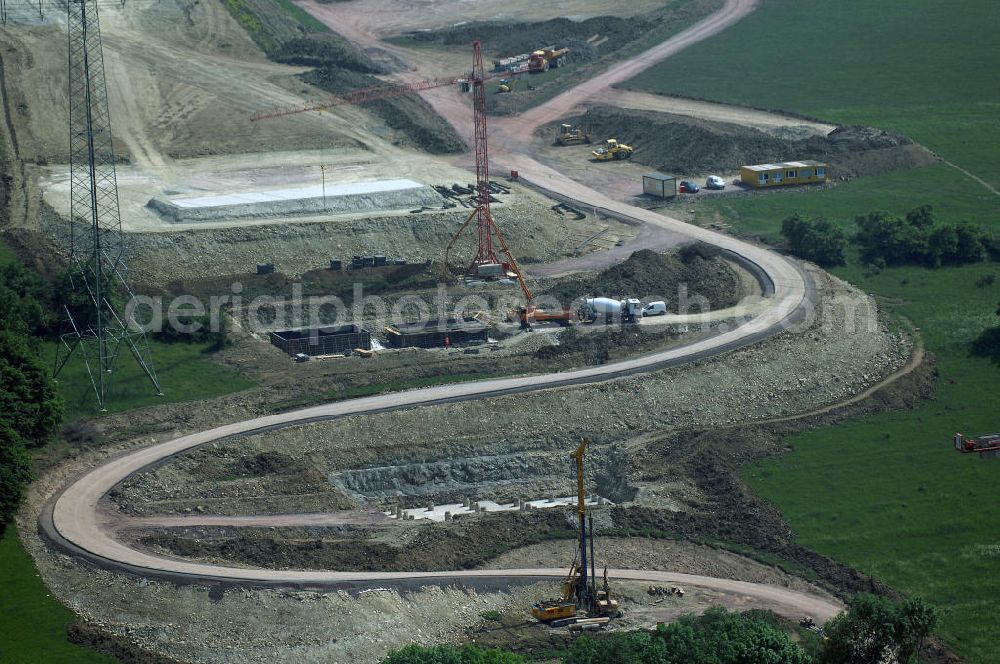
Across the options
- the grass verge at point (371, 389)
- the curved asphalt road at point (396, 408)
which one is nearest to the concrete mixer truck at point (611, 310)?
the curved asphalt road at point (396, 408)

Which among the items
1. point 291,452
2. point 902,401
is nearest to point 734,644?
point 291,452

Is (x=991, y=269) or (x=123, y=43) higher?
(x=123, y=43)

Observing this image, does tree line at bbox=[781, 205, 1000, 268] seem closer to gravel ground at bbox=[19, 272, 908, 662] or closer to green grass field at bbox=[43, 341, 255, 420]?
gravel ground at bbox=[19, 272, 908, 662]

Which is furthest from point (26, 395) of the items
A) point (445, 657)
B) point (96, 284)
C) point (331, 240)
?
point (331, 240)

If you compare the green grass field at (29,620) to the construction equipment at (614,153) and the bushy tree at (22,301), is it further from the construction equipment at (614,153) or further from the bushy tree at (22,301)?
the construction equipment at (614,153)

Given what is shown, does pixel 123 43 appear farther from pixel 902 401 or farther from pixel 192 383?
pixel 902 401

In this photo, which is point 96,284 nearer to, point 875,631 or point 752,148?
point 875,631

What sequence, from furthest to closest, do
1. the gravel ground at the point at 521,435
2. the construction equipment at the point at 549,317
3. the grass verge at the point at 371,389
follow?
the construction equipment at the point at 549,317
the grass verge at the point at 371,389
the gravel ground at the point at 521,435
